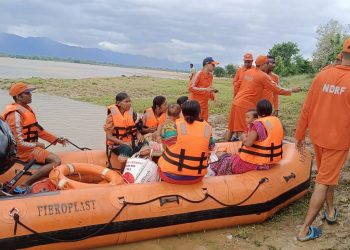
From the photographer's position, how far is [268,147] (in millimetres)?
3826

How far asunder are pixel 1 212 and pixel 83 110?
846 centimetres

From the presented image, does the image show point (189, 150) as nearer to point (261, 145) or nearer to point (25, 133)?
point (261, 145)

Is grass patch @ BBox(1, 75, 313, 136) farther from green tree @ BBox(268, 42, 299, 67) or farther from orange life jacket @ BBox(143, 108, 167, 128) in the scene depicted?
green tree @ BBox(268, 42, 299, 67)

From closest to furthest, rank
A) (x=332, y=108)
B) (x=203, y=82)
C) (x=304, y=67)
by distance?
(x=332, y=108), (x=203, y=82), (x=304, y=67)

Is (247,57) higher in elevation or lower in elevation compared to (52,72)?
higher

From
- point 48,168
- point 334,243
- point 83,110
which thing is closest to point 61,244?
point 48,168

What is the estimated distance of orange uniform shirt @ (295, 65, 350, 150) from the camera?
306 centimetres

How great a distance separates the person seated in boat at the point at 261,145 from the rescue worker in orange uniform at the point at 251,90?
4.74 ft

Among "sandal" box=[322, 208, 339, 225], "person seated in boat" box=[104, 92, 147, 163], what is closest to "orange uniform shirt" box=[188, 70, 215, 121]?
"person seated in boat" box=[104, 92, 147, 163]

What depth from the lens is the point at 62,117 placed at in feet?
32.3

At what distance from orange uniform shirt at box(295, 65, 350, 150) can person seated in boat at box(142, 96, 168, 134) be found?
204cm

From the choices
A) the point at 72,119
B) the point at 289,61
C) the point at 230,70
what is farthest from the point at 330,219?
the point at 230,70

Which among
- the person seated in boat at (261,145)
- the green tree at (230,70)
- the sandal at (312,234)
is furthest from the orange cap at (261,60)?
the green tree at (230,70)

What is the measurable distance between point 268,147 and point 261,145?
69 mm
